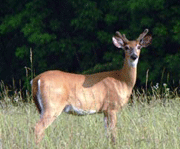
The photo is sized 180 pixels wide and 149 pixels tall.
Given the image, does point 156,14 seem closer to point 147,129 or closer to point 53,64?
point 53,64

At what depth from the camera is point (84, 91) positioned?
5863 mm

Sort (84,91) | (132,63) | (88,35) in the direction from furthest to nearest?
1. (88,35)
2. (132,63)
3. (84,91)

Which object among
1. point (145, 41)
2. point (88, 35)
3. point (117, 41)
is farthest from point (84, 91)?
point (88, 35)

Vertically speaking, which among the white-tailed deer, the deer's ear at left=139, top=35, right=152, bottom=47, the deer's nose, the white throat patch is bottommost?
the white-tailed deer

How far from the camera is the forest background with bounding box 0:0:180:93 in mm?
12570

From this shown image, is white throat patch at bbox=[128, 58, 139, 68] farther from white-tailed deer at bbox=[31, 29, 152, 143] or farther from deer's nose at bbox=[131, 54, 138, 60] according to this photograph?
deer's nose at bbox=[131, 54, 138, 60]

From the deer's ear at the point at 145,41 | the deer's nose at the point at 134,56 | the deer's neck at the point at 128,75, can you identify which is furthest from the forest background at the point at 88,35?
the deer's nose at the point at 134,56

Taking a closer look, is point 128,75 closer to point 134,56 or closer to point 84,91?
point 134,56

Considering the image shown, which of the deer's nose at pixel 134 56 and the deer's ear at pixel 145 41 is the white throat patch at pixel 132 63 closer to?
the deer's nose at pixel 134 56

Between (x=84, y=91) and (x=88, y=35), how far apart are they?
10499 mm

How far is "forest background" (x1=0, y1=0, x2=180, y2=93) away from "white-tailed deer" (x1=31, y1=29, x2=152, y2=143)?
A: 18.7ft

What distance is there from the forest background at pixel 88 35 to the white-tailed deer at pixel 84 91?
571 cm

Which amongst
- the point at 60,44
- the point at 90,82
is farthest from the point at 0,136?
the point at 60,44

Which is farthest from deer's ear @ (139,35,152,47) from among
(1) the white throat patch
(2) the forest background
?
(2) the forest background
